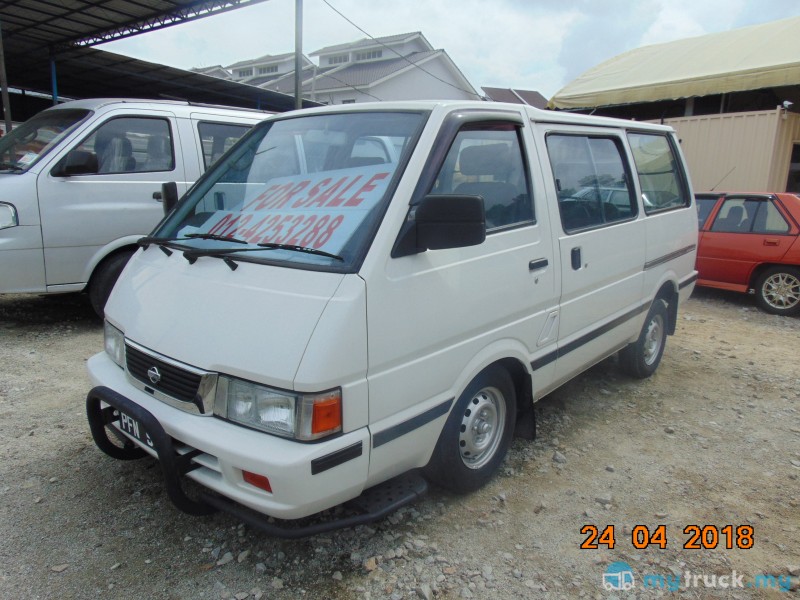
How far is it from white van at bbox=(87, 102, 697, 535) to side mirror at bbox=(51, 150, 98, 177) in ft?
7.50

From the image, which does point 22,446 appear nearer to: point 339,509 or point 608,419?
point 339,509

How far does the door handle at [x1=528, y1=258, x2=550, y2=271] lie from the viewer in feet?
9.54

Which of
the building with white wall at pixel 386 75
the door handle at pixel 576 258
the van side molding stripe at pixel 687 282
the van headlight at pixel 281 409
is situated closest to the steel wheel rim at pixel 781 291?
the van side molding stripe at pixel 687 282

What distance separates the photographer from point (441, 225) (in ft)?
7.25

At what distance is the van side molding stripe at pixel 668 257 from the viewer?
4199 mm

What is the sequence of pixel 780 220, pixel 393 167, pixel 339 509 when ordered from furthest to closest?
1. pixel 780 220
2. pixel 339 509
3. pixel 393 167

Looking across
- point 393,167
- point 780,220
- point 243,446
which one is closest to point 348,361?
point 243,446

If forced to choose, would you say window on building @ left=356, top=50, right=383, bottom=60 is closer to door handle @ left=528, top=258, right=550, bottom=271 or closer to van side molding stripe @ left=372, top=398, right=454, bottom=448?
door handle @ left=528, top=258, right=550, bottom=271

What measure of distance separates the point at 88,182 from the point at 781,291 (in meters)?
7.86

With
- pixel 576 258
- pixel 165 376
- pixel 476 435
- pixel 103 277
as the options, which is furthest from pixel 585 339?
pixel 103 277

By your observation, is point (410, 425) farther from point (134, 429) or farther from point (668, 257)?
point (668, 257)

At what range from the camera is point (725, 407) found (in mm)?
4184

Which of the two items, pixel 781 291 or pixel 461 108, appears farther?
pixel 781 291

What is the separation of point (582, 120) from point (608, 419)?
6.71 ft
